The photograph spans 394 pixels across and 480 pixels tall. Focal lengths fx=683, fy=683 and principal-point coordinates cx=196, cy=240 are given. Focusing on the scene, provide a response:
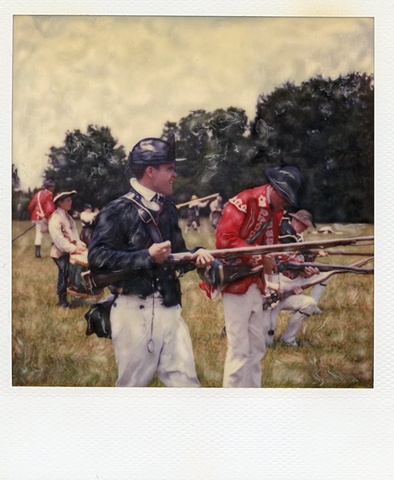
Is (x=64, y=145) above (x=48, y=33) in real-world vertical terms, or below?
below

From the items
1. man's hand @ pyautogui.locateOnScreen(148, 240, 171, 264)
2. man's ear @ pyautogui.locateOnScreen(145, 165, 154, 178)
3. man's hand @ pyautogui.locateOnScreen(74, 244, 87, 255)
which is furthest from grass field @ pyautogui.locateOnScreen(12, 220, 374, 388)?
man's ear @ pyautogui.locateOnScreen(145, 165, 154, 178)

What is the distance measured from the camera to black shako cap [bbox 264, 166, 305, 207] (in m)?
3.73

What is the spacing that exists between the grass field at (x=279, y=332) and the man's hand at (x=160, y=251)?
454 millimetres

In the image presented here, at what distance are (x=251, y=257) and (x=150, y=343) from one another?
724mm

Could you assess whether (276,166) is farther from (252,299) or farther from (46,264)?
(46,264)

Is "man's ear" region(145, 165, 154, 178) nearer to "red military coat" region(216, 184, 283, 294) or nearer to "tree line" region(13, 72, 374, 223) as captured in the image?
"tree line" region(13, 72, 374, 223)

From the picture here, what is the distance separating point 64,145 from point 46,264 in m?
0.66

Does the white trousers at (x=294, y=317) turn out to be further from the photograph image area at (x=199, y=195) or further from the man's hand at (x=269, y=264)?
the man's hand at (x=269, y=264)

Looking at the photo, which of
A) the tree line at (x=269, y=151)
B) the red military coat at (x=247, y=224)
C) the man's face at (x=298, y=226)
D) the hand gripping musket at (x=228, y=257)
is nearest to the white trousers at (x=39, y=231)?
the tree line at (x=269, y=151)

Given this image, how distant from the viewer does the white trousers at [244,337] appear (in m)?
3.74

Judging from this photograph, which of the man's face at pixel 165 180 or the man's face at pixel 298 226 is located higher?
the man's face at pixel 165 180

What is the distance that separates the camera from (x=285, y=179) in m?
3.73

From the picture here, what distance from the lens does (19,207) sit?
3771mm
